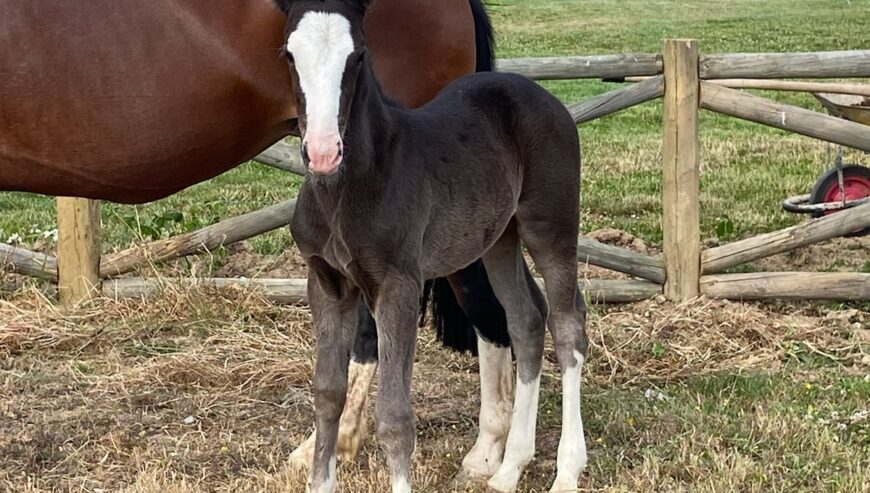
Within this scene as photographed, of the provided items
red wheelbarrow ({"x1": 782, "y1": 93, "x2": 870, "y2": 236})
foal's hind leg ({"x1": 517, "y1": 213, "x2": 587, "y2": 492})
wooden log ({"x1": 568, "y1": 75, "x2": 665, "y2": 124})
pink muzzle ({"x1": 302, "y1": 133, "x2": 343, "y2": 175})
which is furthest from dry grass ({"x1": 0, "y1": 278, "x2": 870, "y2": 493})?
pink muzzle ({"x1": 302, "y1": 133, "x2": 343, "y2": 175})

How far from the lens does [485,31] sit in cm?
473

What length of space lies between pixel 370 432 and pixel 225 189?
5283mm

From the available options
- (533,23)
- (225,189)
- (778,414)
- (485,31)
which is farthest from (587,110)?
(533,23)

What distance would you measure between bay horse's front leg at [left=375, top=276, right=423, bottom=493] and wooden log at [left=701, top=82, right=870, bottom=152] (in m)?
3.48

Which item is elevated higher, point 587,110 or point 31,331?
point 587,110

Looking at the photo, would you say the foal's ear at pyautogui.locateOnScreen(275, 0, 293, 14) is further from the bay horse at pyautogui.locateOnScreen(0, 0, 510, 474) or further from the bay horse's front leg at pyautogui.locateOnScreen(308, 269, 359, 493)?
the bay horse's front leg at pyautogui.locateOnScreen(308, 269, 359, 493)

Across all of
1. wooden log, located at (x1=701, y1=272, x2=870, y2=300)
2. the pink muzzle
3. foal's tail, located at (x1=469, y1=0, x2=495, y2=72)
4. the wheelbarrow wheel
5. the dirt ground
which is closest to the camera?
the pink muzzle

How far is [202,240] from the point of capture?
6.43 metres

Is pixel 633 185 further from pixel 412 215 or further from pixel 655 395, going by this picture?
pixel 412 215

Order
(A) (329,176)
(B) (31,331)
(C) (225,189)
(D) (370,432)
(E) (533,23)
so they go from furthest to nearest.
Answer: (E) (533,23) < (C) (225,189) < (B) (31,331) < (D) (370,432) < (A) (329,176)

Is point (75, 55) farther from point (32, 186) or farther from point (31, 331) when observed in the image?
point (31, 331)

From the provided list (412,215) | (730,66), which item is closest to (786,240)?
(730,66)

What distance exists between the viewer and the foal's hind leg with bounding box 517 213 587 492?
154 inches

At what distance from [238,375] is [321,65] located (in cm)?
262
